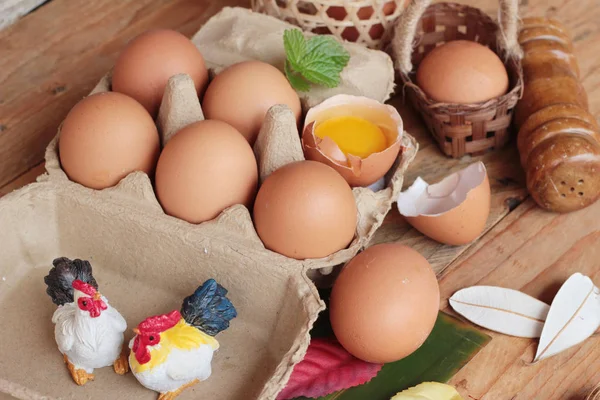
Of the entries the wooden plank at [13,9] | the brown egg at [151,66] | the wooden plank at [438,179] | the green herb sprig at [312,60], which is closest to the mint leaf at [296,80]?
the green herb sprig at [312,60]

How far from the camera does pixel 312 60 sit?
1260 mm

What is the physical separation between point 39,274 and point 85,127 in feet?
0.76

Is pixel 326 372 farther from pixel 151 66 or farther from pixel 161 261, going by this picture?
pixel 151 66

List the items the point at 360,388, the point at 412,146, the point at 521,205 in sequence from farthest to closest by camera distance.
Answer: the point at 521,205
the point at 412,146
the point at 360,388

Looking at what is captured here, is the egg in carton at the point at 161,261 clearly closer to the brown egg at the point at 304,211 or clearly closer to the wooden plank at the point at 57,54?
the brown egg at the point at 304,211

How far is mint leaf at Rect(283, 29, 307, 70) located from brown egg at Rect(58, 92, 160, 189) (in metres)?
0.25

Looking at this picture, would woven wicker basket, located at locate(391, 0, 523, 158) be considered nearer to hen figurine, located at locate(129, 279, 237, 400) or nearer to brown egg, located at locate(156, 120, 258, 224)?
brown egg, located at locate(156, 120, 258, 224)

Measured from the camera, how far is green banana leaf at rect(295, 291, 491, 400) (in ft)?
3.57

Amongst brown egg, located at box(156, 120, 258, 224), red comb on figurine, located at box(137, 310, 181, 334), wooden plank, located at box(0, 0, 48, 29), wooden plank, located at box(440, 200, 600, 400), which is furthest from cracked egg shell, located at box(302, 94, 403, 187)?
wooden plank, located at box(0, 0, 48, 29)

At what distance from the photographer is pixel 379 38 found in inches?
60.3

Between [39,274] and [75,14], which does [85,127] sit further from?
[75,14]

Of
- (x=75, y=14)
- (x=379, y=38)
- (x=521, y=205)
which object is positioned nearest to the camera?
(x=521, y=205)

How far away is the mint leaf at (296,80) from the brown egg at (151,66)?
0.50ft

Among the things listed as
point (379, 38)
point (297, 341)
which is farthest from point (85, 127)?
point (379, 38)
